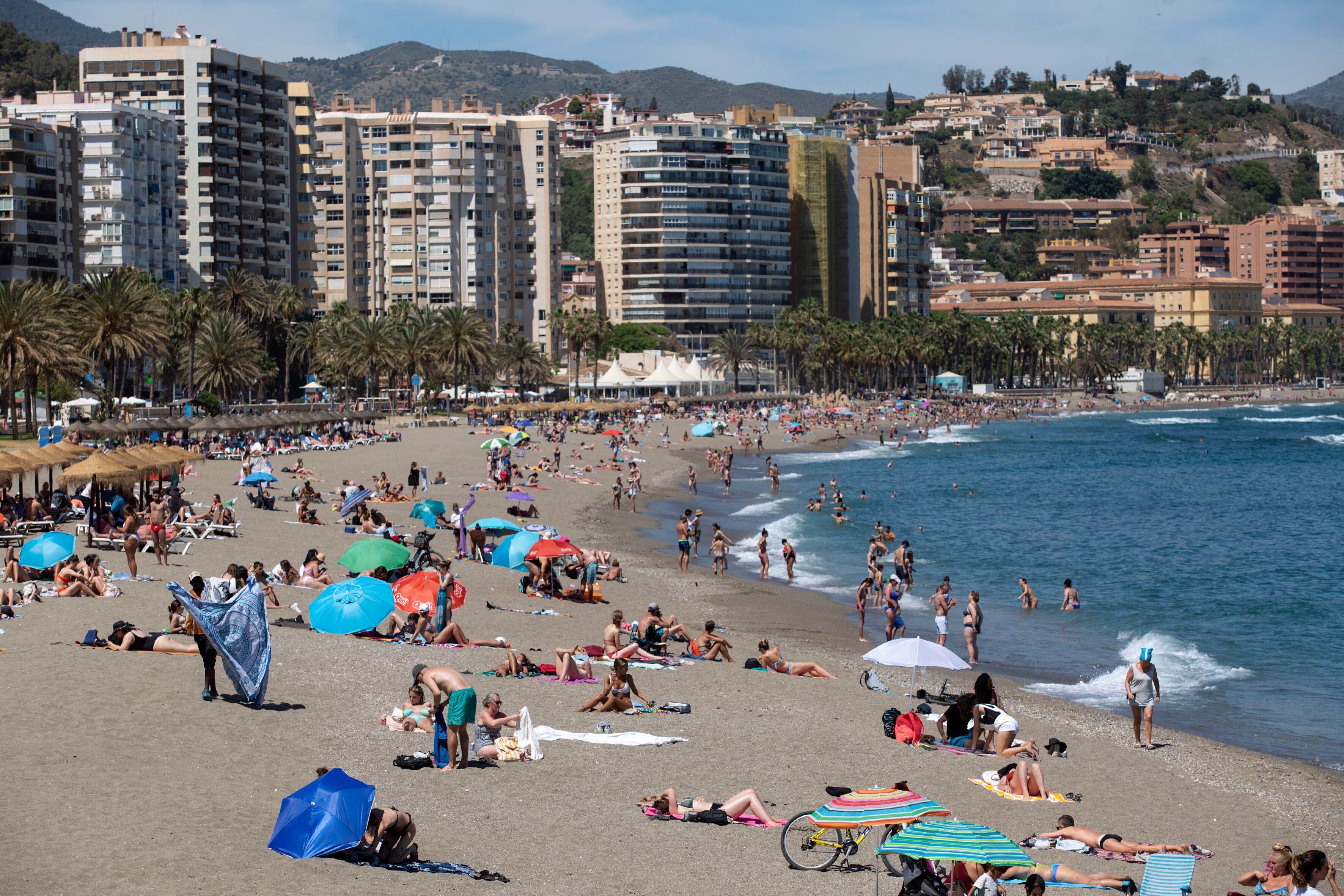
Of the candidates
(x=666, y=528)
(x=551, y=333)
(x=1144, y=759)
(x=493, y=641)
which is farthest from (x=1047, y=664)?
(x=551, y=333)

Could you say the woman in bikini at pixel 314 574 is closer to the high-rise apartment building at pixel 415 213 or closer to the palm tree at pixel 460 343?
the palm tree at pixel 460 343

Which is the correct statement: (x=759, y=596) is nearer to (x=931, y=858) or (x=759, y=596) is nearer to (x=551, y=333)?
(x=931, y=858)

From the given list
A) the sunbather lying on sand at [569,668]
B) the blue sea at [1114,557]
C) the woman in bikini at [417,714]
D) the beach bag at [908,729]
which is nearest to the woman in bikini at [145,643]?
the woman in bikini at [417,714]

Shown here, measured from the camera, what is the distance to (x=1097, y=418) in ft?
412

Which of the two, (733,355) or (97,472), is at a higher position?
(733,355)

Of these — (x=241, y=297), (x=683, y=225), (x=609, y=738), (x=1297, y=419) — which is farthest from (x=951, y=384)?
(x=609, y=738)

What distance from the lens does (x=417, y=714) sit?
1440 centimetres

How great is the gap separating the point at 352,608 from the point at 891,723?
7223 mm

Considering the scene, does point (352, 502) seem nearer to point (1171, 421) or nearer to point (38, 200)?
point (38, 200)

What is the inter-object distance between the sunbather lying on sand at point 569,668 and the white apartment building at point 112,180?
3145 inches

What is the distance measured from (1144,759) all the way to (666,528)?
25224 mm

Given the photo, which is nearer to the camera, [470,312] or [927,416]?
[470,312]

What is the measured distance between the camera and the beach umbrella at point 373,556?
22.4 meters

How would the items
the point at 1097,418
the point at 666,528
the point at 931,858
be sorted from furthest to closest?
the point at 1097,418 → the point at 666,528 → the point at 931,858
